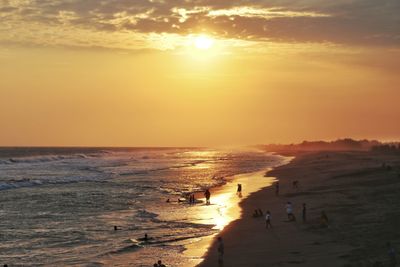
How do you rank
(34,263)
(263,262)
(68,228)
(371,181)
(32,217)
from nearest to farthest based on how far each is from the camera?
(263,262), (34,263), (68,228), (32,217), (371,181)

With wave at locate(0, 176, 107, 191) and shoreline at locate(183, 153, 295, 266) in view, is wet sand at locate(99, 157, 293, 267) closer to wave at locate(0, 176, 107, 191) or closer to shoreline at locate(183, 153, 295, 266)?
shoreline at locate(183, 153, 295, 266)

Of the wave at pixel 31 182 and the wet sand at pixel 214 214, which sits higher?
the wave at pixel 31 182

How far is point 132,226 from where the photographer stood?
3628cm

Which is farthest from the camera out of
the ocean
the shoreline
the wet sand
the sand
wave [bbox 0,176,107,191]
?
wave [bbox 0,176,107,191]

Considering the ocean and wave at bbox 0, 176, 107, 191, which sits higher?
wave at bbox 0, 176, 107, 191

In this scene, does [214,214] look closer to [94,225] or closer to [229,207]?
[229,207]

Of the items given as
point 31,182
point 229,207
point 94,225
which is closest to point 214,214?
point 229,207

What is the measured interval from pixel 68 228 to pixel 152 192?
23.8 metres

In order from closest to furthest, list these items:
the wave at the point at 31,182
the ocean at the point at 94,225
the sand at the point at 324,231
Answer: the sand at the point at 324,231 → the ocean at the point at 94,225 → the wave at the point at 31,182

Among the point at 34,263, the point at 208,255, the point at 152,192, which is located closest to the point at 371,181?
the point at 152,192

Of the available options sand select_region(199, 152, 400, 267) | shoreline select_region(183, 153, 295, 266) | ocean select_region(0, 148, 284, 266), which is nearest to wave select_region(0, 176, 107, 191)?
ocean select_region(0, 148, 284, 266)

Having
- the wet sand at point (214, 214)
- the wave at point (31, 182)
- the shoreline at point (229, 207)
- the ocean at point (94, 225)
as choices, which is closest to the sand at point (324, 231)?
the shoreline at point (229, 207)

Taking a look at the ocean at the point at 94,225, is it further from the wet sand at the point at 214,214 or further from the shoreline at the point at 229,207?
the shoreline at the point at 229,207

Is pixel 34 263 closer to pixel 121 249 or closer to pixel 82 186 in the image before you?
pixel 121 249
